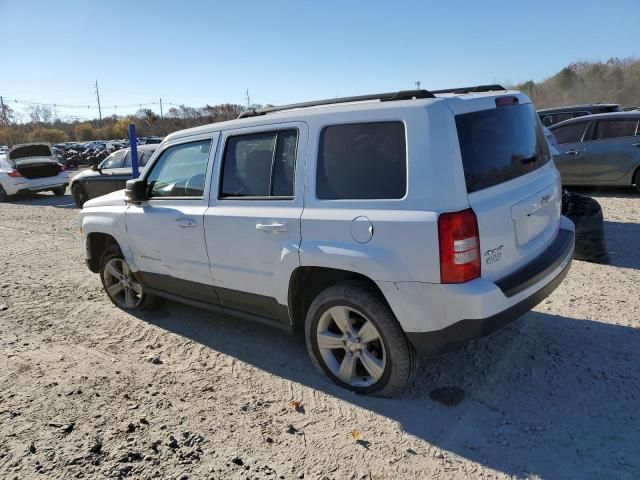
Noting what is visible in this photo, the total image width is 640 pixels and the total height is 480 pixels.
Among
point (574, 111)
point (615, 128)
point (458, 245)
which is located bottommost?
point (458, 245)

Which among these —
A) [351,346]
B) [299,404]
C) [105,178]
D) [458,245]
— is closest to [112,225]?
[299,404]

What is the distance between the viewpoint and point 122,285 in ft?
17.4

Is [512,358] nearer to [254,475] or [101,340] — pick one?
[254,475]

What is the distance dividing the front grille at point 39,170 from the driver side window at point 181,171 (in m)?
13.7

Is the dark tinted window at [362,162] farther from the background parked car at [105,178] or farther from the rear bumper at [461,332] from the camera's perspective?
the background parked car at [105,178]

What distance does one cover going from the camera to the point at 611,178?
9.32m

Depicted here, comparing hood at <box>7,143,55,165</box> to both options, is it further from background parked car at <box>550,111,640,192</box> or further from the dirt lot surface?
background parked car at <box>550,111,640,192</box>

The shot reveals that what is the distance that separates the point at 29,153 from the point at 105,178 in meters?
6.34

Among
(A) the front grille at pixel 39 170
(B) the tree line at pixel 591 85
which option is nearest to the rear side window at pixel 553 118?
(A) the front grille at pixel 39 170

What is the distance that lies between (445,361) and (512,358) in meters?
0.49

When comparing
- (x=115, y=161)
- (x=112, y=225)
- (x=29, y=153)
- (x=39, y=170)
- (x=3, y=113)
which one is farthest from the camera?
(x=3, y=113)

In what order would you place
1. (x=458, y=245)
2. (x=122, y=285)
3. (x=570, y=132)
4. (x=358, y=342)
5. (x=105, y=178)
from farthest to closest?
(x=105, y=178)
(x=570, y=132)
(x=122, y=285)
(x=358, y=342)
(x=458, y=245)

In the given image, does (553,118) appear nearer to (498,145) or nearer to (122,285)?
(498,145)

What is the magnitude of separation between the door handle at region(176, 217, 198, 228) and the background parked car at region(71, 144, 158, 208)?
817 cm
